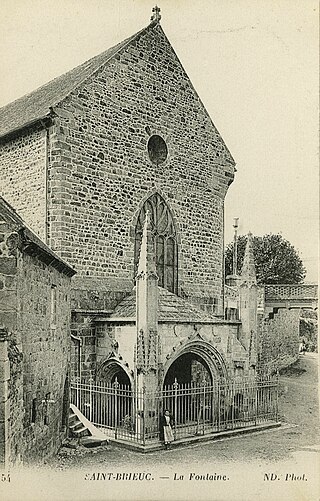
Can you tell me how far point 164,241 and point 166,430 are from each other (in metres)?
7.08

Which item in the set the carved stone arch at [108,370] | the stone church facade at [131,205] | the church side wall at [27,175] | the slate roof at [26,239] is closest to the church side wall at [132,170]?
the stone church facade at [131,205]

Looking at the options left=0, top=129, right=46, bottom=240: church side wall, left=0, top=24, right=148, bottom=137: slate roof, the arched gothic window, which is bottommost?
the arched gothic window

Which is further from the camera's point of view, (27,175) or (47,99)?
(47,99)

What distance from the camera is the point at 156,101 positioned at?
20234mm

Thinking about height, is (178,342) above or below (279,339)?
above

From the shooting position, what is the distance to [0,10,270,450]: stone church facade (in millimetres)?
17031

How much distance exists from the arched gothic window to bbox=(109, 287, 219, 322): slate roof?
1.70m

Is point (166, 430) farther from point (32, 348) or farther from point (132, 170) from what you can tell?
point (132, 170)

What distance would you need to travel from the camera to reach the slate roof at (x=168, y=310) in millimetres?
16750

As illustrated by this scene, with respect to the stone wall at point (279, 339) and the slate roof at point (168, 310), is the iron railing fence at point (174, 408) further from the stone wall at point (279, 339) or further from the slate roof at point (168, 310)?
the stone wall at point (279, 339)

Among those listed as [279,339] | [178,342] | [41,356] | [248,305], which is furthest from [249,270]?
[279,339]

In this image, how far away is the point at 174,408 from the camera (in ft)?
57.5

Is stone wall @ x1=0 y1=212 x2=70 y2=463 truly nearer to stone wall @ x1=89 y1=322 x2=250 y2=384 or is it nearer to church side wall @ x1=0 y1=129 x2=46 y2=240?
stone wall @ x1=89 y1=322 x2=250 y2=384

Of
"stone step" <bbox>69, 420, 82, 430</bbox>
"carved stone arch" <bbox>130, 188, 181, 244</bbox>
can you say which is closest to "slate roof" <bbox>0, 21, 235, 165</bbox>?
"carved stone arch" <bbox>130, 188, 181, 244</bbox>
